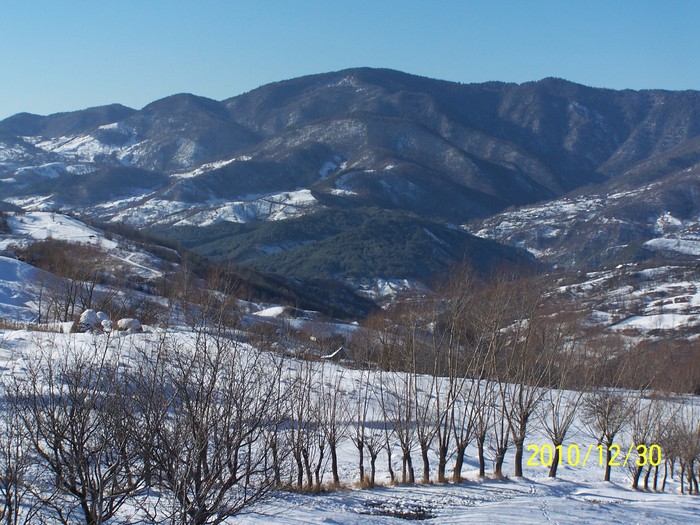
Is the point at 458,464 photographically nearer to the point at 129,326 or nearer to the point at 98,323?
the point at 129,326

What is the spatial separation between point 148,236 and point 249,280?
34385 mm

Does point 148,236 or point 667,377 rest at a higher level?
point 148,236

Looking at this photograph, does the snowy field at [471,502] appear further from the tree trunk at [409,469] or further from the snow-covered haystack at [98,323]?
the snow-covered haystack at [98,323]

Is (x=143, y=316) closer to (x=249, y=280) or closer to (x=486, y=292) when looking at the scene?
(x=486, y=292)

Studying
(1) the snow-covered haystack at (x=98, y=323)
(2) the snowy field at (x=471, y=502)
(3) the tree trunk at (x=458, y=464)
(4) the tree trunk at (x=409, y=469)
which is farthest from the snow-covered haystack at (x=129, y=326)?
(3) the tree trunk at (x=458, y=464)

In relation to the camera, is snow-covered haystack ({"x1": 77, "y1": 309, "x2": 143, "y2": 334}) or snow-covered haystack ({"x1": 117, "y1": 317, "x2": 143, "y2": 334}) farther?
snow-covered haystack ({"x1": 117, "y1": 317, "x2": 143, "y2": 334})

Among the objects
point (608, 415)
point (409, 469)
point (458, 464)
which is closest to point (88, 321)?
point (409, 469)

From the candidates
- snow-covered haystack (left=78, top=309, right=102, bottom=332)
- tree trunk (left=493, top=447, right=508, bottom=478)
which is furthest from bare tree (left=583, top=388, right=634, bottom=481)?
snow-covered haystack (left=78, top=309, right=102, bottom=332)

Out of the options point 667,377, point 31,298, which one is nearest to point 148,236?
point 31,298

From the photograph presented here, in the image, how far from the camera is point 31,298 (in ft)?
187
